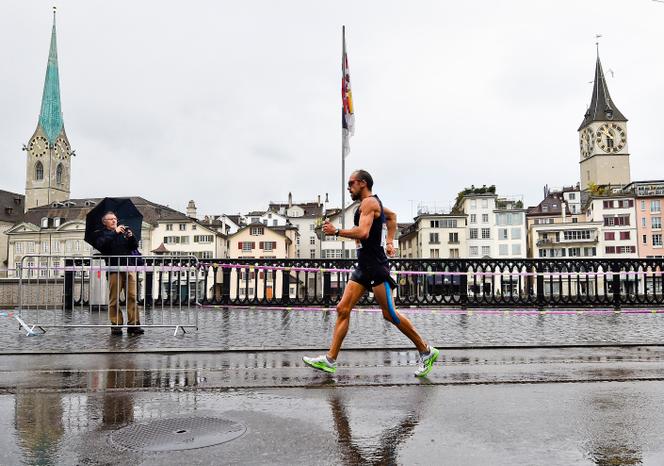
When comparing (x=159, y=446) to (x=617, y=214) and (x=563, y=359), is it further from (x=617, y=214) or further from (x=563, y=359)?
(x=617, y=214)

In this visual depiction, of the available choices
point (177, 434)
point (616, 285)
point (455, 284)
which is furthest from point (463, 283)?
point (177, 434)

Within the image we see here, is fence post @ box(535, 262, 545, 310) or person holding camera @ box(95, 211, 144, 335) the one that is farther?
fence post @ box(535, 262, 545, 310)

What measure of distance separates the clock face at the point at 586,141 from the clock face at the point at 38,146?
139 meters

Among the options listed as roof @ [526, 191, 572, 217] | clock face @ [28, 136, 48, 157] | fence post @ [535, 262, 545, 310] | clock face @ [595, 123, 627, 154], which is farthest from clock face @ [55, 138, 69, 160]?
fence post @ [535, 262, 545, 310]

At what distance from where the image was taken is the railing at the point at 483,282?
16.0 metres

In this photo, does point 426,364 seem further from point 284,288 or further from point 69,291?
point 69,291

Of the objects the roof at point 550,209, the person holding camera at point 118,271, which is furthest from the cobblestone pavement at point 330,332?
the roof at point 550,209

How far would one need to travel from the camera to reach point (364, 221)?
6098mm

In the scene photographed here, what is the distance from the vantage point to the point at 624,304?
16.8 m

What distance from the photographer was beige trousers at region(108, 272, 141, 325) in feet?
34.0

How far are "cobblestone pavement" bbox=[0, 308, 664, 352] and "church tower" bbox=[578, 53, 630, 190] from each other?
6120 inches

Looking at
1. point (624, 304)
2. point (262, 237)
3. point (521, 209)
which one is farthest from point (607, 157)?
point (624, 304)

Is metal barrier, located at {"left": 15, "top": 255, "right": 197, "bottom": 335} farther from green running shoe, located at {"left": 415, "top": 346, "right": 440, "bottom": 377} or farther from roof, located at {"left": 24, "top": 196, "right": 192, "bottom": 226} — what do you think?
roof, located at {"left": 24, "top": 196, "right": 192, "bottom": 226}

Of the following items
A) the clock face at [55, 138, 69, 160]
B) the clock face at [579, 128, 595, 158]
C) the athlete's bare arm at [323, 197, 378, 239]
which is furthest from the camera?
the clock face at [579, 128, 595, 158]
